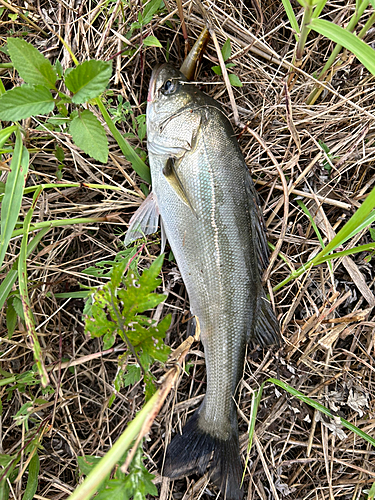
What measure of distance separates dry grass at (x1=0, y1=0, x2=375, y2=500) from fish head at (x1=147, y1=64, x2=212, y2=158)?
22 centimetres

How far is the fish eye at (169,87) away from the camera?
2.40 m

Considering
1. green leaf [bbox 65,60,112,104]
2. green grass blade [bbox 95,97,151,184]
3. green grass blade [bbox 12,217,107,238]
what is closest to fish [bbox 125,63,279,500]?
green grass blade [bbox 95,97,151,184]

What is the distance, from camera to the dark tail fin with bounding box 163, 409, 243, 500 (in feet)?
7.68

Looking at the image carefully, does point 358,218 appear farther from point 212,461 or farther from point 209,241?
point 212,461

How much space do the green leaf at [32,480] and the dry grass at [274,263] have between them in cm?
25

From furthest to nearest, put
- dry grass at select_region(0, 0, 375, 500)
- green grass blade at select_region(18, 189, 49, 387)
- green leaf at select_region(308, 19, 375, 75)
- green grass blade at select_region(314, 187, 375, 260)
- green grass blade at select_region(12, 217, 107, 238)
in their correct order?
dry grass at select_region(0, 0, 375, 500), green grass blade at select_region(12, 217, 107, 238), green leaf at select_region(308, 19, 375, 75), green grass blade at select_region(314, 187, 375, 260), green grass blade at select_region(18, 189, 49, 387)

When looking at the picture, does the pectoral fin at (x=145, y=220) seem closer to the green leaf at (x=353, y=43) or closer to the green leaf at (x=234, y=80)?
the green leaf at (x=234, y=80)

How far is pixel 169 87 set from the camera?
240 centimetres

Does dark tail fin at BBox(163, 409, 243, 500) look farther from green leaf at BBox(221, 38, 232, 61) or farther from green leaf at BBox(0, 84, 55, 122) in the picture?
green leaf at BBox(221, 38, 232, 61)

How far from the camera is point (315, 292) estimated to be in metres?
2.63

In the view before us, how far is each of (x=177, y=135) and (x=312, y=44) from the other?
1.32m

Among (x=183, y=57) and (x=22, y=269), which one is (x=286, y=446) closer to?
(x=22, y=269)

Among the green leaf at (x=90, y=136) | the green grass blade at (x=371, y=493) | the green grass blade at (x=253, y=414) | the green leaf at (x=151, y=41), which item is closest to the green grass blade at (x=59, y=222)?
the green leaf at (x=90, y=136)

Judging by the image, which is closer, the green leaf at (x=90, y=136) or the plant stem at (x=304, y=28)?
the green leaf at (x=90, y=136)
